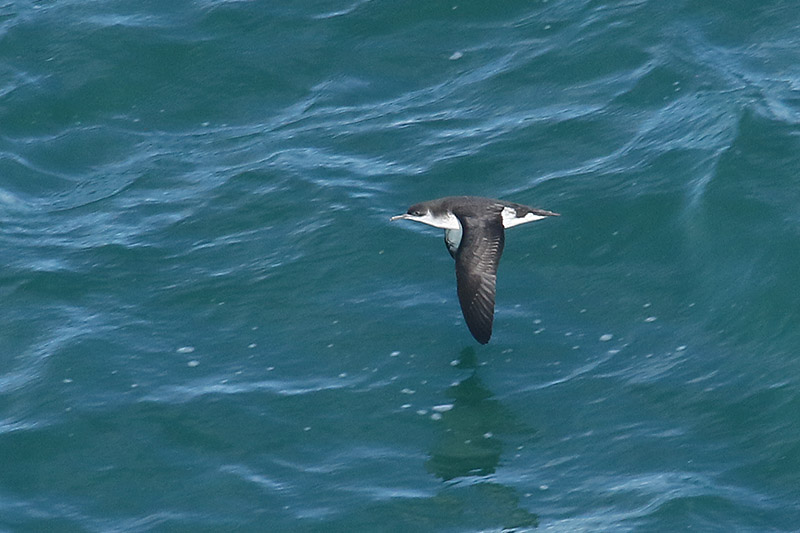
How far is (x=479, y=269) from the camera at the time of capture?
12102 millimetres

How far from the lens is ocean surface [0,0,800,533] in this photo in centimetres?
1127

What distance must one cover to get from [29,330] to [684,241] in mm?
7340

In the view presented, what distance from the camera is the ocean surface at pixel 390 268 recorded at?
11.3 metres

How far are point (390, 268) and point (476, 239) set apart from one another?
203 cm

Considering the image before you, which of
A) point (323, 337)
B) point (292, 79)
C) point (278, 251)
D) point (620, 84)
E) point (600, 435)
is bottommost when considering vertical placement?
point (600, 435)

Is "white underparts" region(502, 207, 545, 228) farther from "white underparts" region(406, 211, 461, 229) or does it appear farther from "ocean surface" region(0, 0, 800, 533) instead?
"ocean surface" region(0, 0, 800, 533)

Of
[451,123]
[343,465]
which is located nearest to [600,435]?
[343,465]

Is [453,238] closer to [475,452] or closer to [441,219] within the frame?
[441,219]

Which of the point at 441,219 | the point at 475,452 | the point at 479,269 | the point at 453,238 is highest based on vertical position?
the point at 441,219

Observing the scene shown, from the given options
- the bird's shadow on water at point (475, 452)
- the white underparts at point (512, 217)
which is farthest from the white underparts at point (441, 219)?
the bird's shadow on water at point (475, 452)

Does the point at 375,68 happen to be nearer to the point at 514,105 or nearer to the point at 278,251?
the point at 514,105

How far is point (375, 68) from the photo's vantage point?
17.2 metres

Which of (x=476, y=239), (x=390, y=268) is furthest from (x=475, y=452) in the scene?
(x=390, y=268)

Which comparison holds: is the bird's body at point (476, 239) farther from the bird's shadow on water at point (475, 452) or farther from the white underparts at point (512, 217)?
the bird's shadow on water at point (475, 452)
